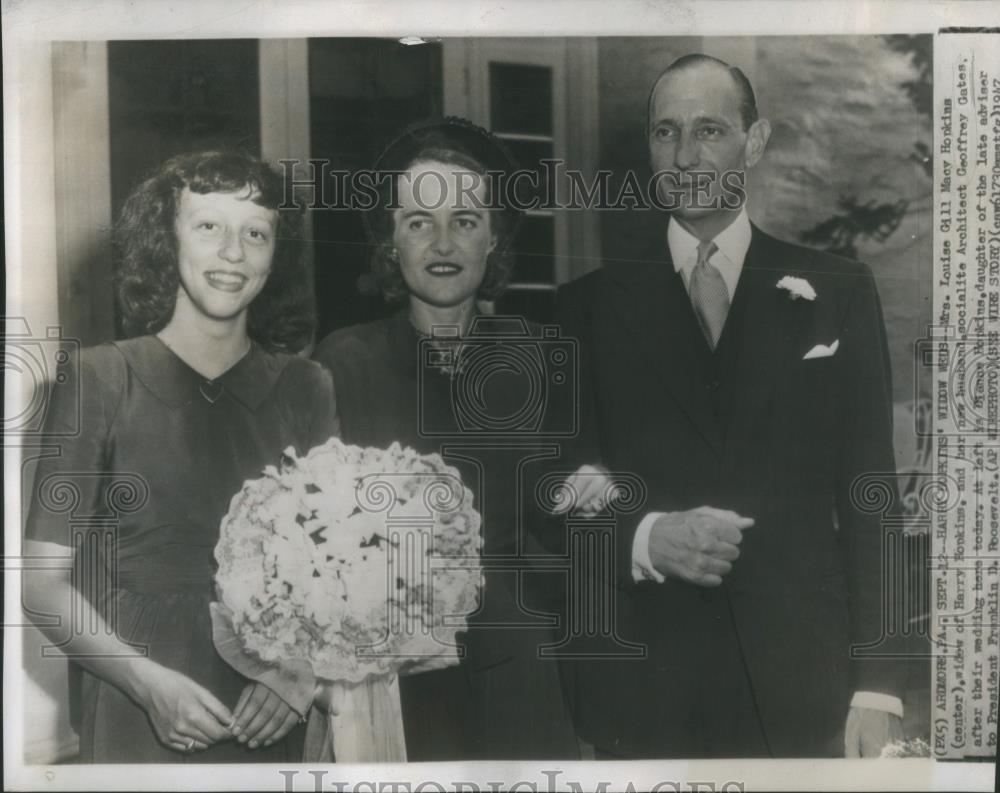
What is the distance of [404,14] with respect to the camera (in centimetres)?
327

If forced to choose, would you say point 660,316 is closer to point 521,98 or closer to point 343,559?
point 521,98

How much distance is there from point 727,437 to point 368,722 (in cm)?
131

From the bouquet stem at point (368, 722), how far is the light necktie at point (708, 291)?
136 cm

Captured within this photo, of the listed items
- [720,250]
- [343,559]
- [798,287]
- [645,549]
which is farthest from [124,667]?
[798,287]

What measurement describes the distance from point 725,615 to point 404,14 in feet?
6.34

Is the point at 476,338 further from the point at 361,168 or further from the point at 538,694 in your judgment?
the point at 538,694

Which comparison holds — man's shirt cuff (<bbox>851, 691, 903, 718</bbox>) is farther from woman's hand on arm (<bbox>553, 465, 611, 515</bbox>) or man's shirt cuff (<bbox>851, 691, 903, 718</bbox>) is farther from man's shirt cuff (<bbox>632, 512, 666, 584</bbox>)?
woman's hand on arm (<bbox>553, 465, 611, 515</bbox>)

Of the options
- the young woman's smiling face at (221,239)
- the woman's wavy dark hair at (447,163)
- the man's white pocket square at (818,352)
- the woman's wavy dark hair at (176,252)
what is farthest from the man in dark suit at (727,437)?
the young woman's smiling face at (221,239)

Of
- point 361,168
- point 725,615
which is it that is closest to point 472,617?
point 725,615

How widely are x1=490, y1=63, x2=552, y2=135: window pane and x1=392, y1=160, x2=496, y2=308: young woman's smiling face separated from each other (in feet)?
0.60

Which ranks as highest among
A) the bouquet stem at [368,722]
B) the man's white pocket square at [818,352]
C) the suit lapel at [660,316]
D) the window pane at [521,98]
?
the window pane at [521,98]

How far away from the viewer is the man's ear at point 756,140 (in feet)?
10.7

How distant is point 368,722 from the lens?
332cm

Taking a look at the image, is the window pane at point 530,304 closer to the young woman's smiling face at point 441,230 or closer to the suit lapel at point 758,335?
the young woman's smiling face at point 441,230
